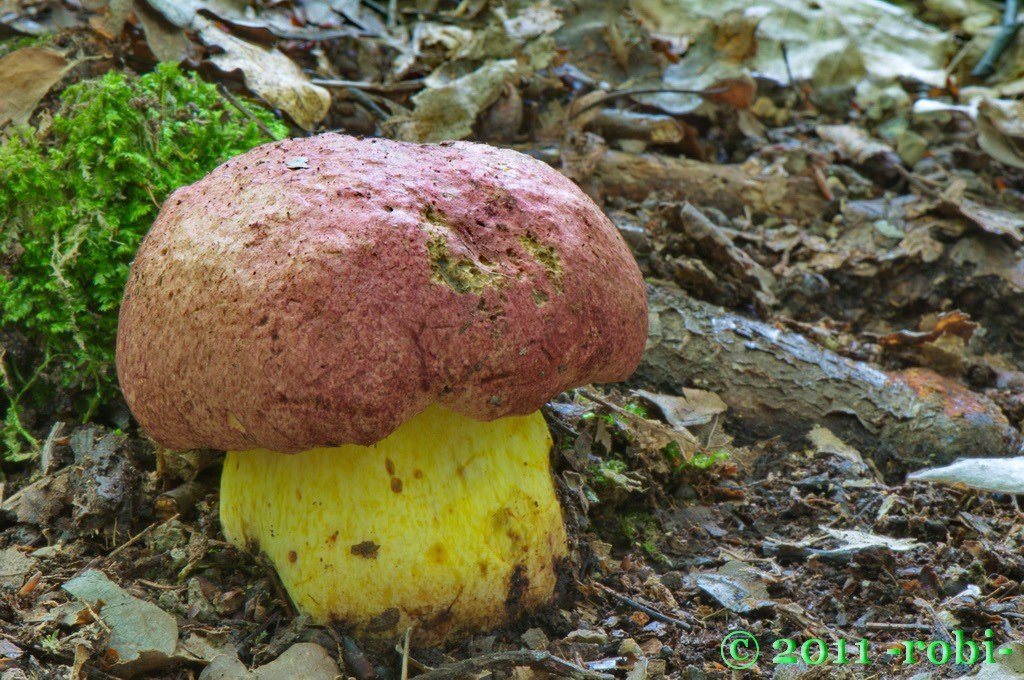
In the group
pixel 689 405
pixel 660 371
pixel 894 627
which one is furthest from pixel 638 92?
pixel 894 627

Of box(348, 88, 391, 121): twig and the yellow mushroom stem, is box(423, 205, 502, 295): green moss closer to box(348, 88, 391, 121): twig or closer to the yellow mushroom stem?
the yellow mushroom stem

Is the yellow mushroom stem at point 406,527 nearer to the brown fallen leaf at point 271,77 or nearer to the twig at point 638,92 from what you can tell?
the brown fallen leaf at point 271,77

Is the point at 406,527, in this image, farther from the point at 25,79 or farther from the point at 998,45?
the point at 998,45

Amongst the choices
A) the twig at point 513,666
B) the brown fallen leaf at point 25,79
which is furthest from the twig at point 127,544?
the brown fallen leaf at point 25,79

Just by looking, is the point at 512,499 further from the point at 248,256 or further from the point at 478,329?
the point at 248,256

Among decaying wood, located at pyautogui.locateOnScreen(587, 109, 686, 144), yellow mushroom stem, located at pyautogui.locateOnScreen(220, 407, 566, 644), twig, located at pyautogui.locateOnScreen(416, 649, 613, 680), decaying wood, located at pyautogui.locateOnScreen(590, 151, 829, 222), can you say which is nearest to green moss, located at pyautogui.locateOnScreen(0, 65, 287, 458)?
yellow mushroom stem, located at pyautogui.locateOnScreen(220, 407, 566, 644)
